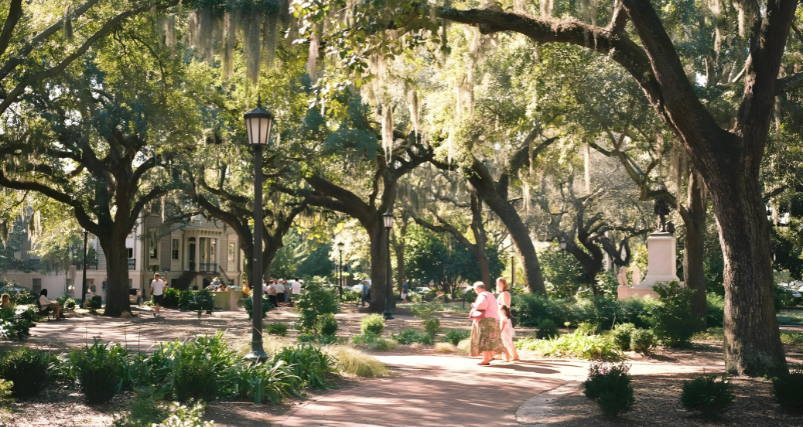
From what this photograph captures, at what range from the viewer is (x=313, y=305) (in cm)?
1648

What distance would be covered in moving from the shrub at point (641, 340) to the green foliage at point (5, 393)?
10.6 m

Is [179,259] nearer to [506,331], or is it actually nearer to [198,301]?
[198,301]

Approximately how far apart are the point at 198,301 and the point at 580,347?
19421mm

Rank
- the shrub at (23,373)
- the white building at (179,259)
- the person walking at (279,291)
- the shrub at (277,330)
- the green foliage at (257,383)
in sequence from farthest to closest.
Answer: the white building at (179,259) → the person walking at (279,291) → the shrub at (277,330) → the green foliage at (257,383) → the shrub at (23,373)

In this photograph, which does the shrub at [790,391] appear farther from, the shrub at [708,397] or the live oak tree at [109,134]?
the live oak tree at [109,134]

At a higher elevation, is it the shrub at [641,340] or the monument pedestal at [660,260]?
the monument pedestal at [660,260]

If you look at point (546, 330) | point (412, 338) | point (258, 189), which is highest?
point (258, 189)

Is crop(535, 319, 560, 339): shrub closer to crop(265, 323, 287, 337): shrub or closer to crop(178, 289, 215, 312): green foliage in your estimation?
crop(265, 323, 287, 337): shrub

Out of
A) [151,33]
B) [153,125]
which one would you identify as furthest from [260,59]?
[153,125]

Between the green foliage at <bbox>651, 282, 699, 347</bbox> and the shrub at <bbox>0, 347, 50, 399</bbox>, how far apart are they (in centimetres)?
1148

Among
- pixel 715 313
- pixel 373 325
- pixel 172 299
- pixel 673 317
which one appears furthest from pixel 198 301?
pixel 673 317

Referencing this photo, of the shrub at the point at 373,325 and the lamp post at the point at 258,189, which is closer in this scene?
the lamp post at the point at 258,189

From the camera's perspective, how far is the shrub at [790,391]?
718 centimetres

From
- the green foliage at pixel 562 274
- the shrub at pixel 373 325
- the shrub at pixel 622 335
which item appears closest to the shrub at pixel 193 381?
the shrub at pixel 622 335
